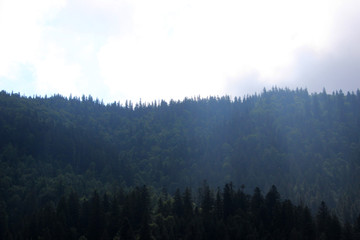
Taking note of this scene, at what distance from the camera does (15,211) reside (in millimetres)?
179375

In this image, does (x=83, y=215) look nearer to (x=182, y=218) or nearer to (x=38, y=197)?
(x=182, y=218)

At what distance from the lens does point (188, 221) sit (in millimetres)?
122875

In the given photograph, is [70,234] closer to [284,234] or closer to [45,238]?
[45,238]

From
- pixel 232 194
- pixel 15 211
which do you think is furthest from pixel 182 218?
pixel 15 211

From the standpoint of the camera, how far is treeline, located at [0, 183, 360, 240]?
369ft

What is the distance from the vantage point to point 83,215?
132250 mm

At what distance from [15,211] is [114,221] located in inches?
2994

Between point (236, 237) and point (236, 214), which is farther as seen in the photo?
point (236, 214)

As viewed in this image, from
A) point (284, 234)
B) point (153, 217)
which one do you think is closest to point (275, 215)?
point (284, 234)

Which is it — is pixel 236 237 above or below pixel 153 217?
below

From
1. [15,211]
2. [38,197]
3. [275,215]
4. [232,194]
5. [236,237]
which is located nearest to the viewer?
[236,237]

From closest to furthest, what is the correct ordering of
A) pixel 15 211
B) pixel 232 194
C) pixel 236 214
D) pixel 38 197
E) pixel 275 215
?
pixel 275 215, pixel 236 214, pixel 232 194, pixel 15 211, pixel 38 197

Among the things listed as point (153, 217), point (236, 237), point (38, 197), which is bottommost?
point (236, 237)

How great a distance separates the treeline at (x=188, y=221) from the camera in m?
112
